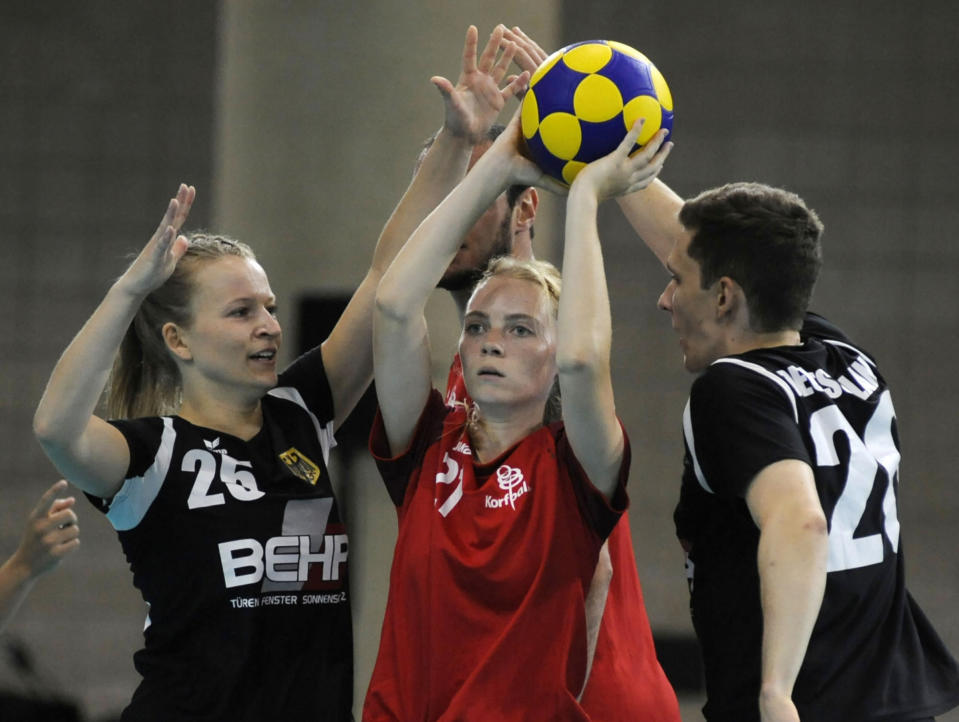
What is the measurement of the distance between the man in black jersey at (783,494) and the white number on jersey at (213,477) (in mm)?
976

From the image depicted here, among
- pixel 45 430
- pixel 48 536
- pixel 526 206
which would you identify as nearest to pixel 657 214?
pixel 526 206

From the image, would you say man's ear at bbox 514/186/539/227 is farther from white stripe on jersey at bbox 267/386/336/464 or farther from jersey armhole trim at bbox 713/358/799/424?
jersey armhole trim at bbox 713/358/799/424

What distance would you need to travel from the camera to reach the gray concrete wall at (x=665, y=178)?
6957 millimetres

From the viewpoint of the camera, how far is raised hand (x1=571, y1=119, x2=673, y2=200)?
98.3 inches

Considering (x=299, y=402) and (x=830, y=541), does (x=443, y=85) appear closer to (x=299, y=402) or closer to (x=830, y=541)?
(x=299, y=402)

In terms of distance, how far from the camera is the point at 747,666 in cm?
243

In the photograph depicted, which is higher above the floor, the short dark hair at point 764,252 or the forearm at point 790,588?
the short dark hair at point 764,252

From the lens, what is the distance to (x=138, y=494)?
2.75 meters

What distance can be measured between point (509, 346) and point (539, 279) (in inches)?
7.6

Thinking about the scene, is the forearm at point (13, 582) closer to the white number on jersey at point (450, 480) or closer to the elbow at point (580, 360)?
the white number on jersey at point (450, 480)

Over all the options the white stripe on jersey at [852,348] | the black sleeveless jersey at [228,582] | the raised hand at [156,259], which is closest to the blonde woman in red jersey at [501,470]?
the black sleeveless jersey at [228,582]

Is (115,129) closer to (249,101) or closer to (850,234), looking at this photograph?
(249,101)

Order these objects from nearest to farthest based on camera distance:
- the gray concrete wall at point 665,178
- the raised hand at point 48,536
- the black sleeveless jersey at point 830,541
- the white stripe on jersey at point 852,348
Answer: the black sleeveless jersey at point 830,541 < the white stripe on jersey at point 852,348 < the raised hand at point 48,536 < the gray concrete wall at point 665,178

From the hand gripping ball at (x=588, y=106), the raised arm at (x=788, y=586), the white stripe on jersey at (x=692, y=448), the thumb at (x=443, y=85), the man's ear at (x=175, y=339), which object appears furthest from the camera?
the man's ear at (x=175, y=339)
